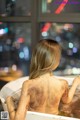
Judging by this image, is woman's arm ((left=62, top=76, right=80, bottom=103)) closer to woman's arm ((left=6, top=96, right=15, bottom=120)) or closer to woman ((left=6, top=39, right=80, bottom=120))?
woman ((left=6, top=39, right=80, bottom=120))

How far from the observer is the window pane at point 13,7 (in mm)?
2322

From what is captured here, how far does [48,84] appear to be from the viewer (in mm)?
1304

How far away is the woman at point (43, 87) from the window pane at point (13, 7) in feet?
3.61

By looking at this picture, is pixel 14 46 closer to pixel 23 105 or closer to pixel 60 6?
pixel 60 6

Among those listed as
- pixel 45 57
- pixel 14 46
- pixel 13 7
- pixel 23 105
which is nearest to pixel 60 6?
pixel 13 7

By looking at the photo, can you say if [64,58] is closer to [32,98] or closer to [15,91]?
[15,91]

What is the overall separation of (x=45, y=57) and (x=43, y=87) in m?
0.15

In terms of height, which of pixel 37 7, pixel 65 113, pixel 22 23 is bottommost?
pixel 65 113

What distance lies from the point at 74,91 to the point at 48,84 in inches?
6.1

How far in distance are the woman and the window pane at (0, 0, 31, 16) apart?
1102mm

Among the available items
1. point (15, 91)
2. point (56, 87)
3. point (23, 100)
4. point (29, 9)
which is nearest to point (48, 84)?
point (56, 87)

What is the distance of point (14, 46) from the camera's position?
2.39 meters

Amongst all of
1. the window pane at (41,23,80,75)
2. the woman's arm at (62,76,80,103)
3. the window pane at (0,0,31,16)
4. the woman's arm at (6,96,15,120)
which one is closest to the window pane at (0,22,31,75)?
the window pane at (0,0,31,16)

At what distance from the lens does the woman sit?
1.26 metres
